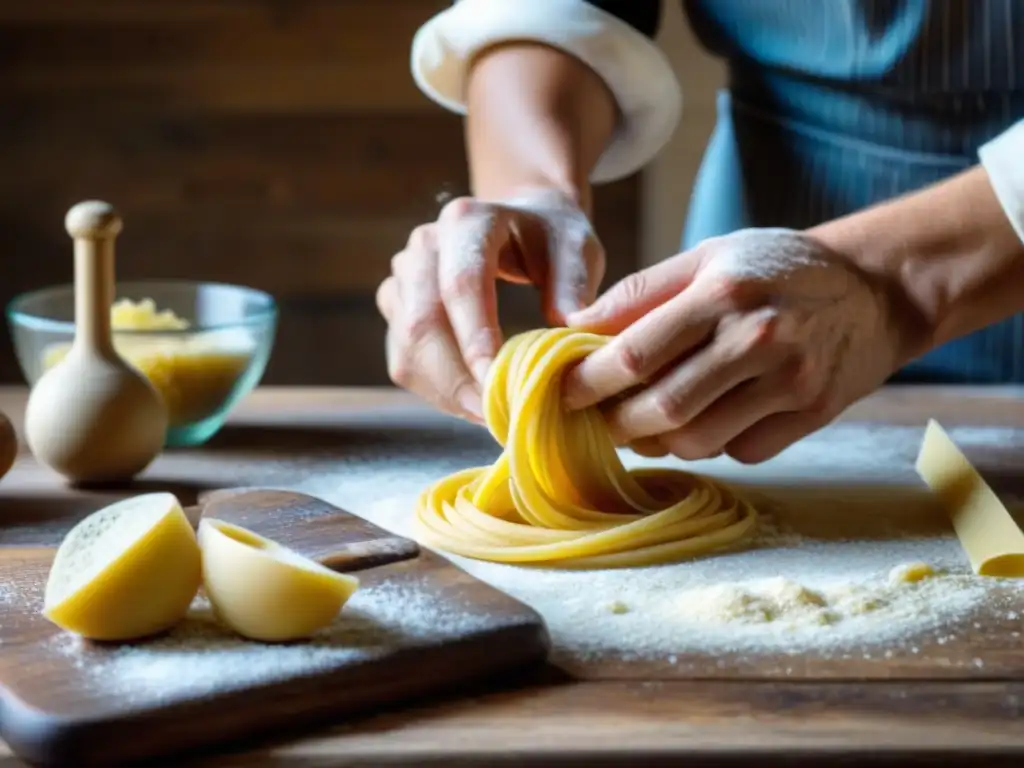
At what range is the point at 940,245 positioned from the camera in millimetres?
1366

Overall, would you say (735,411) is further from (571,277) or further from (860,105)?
(860,105)

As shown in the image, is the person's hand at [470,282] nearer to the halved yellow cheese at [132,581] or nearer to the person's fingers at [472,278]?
the person's fingers at [472,278]

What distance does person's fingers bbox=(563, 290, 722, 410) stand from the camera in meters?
1.23

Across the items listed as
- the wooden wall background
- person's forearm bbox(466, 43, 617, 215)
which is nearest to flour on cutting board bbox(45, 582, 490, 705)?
person's forearm bbox(466, 43, 617, 215)

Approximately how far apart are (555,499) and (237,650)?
17.5 inches

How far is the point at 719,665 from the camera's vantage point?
97 centimetres

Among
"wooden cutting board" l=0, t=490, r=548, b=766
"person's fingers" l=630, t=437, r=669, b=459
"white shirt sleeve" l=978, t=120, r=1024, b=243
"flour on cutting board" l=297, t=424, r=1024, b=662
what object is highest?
"white shirt sleeve" l=978, t=120, r=1024, b=243

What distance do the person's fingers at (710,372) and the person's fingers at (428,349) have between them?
182 millimetres

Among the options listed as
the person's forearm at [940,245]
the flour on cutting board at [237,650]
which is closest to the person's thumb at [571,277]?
the person's forearm at [940,245]

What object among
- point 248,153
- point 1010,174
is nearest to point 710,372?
point 1010,174

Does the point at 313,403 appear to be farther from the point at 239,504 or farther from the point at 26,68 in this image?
the point at 26,68

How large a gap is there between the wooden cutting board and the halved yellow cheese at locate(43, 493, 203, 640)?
0.05 feet

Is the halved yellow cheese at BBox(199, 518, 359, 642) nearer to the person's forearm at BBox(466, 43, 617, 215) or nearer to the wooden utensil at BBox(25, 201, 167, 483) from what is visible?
the wooden utensil at BBox(25, 201, 167, 483)

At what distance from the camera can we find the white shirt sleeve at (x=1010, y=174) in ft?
4.34
